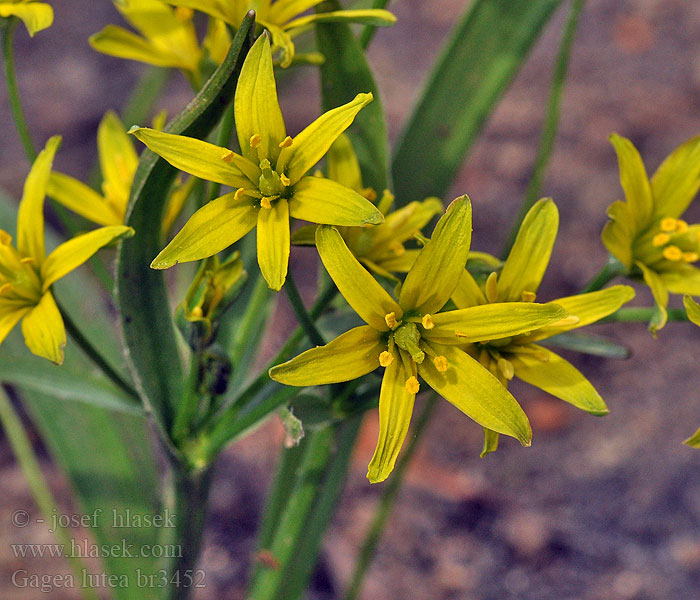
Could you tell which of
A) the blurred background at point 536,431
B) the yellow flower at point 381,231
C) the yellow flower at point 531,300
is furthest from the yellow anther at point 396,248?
the blurred background at point 536,431

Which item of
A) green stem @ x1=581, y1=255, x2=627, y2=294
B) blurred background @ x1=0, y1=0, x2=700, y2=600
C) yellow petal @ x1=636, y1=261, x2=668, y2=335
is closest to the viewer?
yellow petal @ x1=636, y1=261, x2=668, y2=335

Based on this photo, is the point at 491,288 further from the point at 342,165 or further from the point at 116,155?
the point at 116,155

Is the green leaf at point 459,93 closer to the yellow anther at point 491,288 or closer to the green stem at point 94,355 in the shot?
the yellow anther at point 491,288

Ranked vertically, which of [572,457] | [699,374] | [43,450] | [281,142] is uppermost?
[281,142]

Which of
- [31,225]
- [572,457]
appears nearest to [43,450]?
[31,225]

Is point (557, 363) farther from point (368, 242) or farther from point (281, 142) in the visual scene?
point (281, 142)

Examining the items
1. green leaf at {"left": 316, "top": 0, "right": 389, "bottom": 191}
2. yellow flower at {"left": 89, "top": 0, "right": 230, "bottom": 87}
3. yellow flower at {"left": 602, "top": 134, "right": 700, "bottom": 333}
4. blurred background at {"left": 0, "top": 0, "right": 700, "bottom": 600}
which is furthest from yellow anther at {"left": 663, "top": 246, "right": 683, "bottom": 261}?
blurred background at {"left": 0, "top": 0, "right": 700, "bottom": 600}

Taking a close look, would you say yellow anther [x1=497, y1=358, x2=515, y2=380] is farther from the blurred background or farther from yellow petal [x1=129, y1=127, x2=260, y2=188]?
the blurred background
